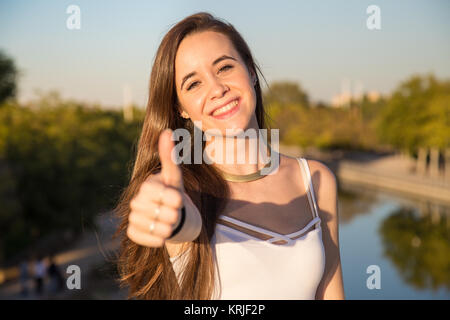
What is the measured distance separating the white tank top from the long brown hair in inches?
1.6

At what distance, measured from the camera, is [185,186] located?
1838 mm

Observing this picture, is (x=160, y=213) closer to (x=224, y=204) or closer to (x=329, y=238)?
(x=224, y=204)

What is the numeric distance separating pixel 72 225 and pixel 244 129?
1780 cm

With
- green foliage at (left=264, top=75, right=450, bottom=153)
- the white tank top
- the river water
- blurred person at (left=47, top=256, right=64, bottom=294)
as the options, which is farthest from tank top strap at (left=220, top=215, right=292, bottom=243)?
green foliage at (left=264, top=75, right=450, bottom=153)

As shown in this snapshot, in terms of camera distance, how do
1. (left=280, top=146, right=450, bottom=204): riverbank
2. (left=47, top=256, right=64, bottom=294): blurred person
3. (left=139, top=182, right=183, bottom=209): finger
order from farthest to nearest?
(left=280, top=146, right=450, bottom=204): riverbank < (left=47, top=256, right=64, bottom=294): blurred person < (left=139, top=182, right=183, bottom=209): finger

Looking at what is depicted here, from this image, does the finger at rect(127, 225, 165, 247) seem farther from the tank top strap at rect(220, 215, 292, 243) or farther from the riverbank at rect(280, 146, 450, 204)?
the riverbank at rect(280, 146, 450, 204)

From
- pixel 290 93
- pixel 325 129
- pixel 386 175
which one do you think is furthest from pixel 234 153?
pixel 290 93

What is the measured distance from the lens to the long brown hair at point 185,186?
1.70m

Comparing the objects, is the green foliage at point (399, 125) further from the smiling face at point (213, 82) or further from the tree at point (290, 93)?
the tree at point (290, 93)

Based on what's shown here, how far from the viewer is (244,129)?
1906 mm

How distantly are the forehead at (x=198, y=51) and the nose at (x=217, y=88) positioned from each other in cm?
7

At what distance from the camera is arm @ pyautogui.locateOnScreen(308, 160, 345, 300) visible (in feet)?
6.42

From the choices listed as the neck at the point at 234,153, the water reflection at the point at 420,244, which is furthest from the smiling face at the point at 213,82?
the water reflection at the point at 420,244
